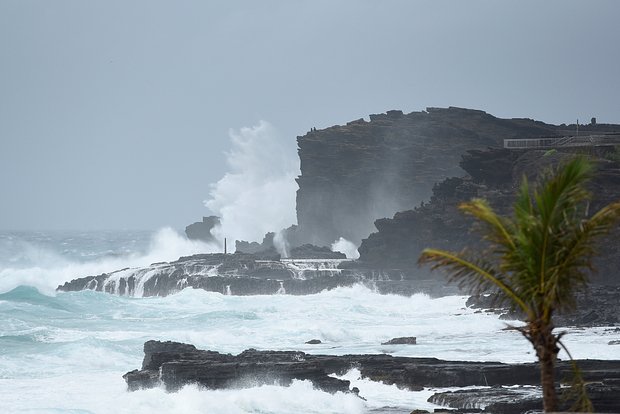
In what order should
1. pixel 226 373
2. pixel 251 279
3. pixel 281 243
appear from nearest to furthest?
pixel 226 373
pixel 251 279
pixel 281 243

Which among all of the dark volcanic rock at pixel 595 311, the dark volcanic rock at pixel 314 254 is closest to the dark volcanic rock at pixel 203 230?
the dark volcanic rock at pixel 314 254

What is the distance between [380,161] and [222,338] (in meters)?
53.2

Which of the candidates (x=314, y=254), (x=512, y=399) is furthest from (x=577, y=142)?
(x=512, y=399)

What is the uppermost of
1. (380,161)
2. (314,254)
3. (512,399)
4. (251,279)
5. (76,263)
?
(380,161)

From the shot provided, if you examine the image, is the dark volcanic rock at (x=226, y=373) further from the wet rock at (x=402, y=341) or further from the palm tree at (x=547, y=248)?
the palm tree at (x=547, y=248)

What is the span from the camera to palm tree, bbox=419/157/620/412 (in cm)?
924

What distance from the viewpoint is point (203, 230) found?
360ft

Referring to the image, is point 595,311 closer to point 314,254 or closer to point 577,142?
point 577,142

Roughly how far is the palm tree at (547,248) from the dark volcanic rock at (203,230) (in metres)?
99.6

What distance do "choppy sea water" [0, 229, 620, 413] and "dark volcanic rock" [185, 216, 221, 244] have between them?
45.9m

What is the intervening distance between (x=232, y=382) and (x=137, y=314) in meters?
27.8

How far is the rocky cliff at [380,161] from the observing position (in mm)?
85000

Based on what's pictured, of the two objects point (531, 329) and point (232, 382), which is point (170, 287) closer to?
point (232, 382)

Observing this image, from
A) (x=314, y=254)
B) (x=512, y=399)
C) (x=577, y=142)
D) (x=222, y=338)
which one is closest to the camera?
(x=512, y=399)
